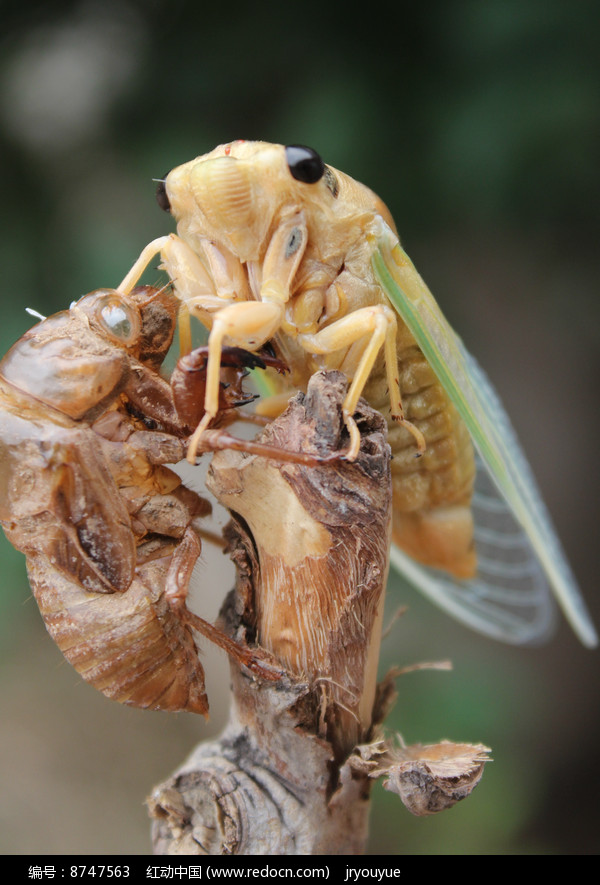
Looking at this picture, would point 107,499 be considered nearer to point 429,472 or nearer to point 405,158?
point 429,472

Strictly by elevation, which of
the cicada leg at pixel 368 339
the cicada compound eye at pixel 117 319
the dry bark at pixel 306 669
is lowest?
the dry bark at pixel 306 669

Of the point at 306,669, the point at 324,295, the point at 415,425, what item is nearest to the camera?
the point at 306,669

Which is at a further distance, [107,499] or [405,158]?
[405,158]

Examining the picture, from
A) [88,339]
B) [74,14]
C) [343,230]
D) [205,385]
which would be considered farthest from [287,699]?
[74,14]

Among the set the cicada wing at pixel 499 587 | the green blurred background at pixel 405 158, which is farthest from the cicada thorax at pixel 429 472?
the green blurred background at pixel 405 158

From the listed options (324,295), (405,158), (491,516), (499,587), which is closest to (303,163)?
(324,295)

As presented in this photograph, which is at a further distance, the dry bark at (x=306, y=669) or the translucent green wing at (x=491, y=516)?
the translucent green wing at (x=491, y=516)

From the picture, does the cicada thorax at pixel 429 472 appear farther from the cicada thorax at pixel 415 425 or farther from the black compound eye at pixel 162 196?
the black compound eye at pixel 162 196
